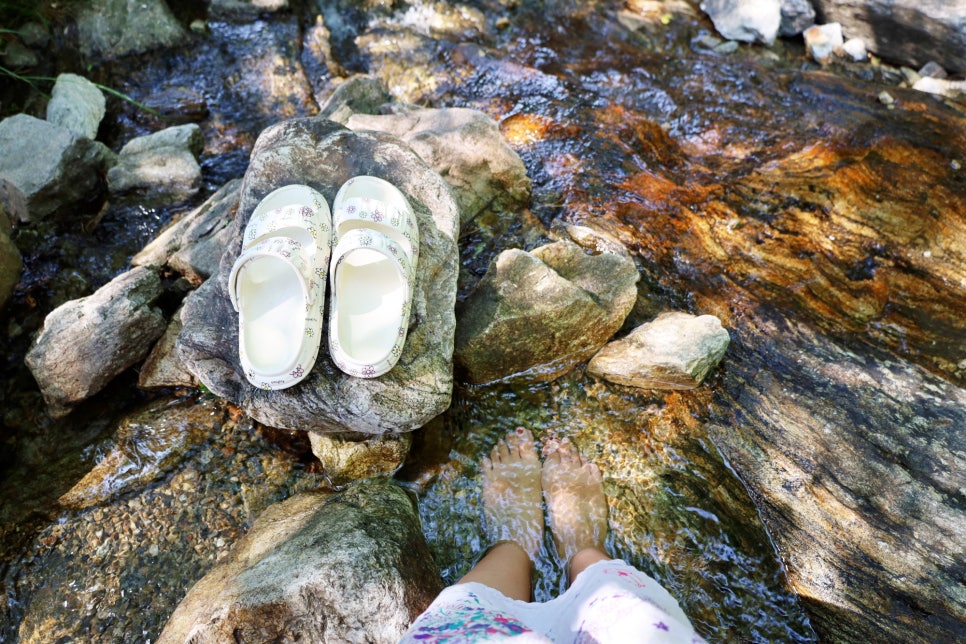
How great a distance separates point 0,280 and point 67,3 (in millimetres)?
4033

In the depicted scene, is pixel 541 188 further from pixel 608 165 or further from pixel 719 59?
pixel 719 59

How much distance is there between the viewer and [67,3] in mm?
6008

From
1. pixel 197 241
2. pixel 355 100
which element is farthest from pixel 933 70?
pixel 197 241

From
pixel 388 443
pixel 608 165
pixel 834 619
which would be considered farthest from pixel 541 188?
pixel 834 619

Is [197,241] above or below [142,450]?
above

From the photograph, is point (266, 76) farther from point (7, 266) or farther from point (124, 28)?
point (7, 266)

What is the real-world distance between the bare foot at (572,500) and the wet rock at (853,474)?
79 cm

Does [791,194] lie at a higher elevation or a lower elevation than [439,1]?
lower

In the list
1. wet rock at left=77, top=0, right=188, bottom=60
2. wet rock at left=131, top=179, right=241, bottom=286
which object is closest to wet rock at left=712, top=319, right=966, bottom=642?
wet rock at left=131, top=179, right=241, bottom=286

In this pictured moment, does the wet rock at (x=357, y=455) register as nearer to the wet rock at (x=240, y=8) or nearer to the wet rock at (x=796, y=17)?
the wet rock at (x=240, y=8)

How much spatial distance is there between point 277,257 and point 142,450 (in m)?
1.51

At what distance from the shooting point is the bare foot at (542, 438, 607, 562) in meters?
3.02

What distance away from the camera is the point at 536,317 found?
3404 millimetres

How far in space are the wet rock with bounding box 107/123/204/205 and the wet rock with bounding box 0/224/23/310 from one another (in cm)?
102
